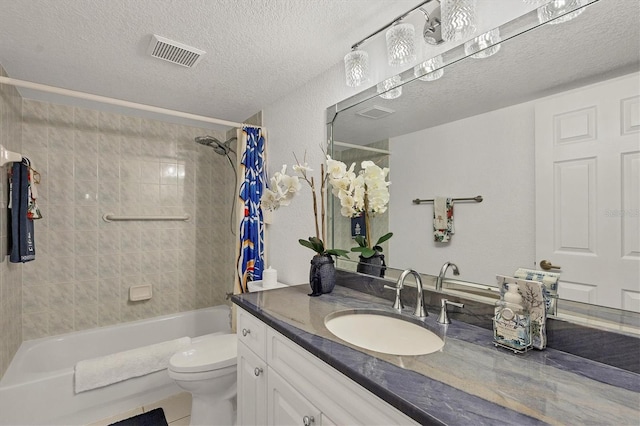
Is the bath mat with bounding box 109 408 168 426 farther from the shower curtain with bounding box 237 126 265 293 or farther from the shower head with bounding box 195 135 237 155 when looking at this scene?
the shower head with bounding box 195 135 237 155

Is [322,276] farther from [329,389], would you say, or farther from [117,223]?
[117,223]

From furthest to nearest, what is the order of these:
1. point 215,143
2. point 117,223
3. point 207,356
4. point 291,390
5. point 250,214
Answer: point 215,143, point 117,223, point 250,214, point 207,356, point 291,390

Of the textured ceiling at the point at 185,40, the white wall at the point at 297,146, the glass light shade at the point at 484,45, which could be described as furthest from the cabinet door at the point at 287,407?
the textured ceiling at the point at 185,40

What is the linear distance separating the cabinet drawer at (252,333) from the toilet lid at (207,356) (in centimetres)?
46

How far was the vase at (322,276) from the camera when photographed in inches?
56.8

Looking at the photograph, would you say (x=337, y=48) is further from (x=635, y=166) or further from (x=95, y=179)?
(x=95, y=179)

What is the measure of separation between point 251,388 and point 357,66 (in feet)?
5.29

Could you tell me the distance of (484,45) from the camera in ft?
3.59

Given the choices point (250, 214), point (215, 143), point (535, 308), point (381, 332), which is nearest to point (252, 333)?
point (381, 332)

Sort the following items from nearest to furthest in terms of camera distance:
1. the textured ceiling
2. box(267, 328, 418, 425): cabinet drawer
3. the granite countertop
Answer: the granite countertop → box(267, 328, 418, 425): cabinet drawer → the textured ceiling

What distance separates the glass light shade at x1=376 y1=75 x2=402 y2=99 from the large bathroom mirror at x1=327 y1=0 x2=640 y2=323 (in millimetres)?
30

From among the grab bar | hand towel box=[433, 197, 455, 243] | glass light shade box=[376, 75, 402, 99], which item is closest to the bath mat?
the grab bar

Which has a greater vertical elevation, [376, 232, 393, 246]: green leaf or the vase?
[376, 232, 393, 246]: green leaf

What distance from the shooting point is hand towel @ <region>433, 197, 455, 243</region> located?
120cm
